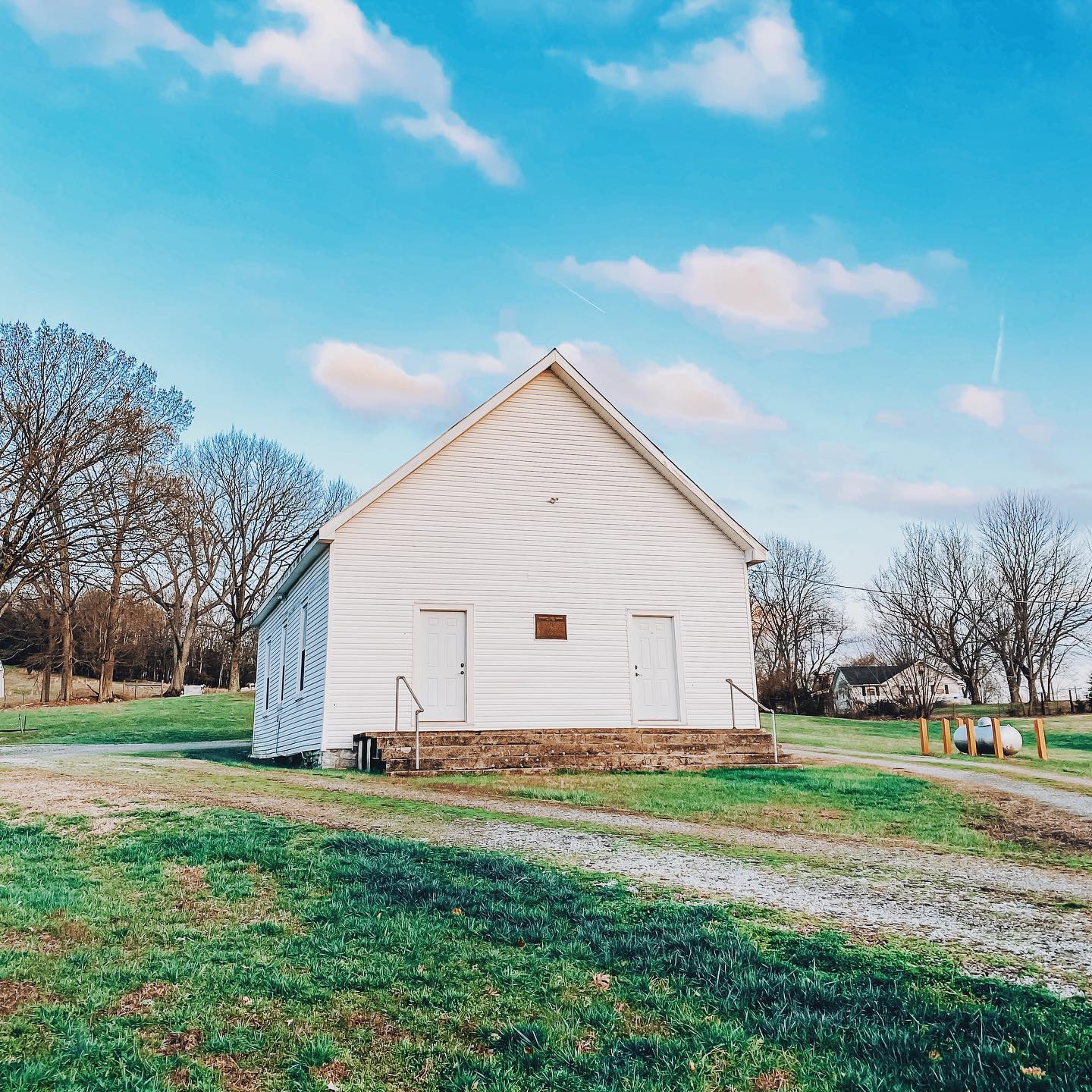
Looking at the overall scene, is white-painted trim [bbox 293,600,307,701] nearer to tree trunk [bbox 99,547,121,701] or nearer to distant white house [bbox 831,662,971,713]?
tree trunk [bbox 99,547,121,701]

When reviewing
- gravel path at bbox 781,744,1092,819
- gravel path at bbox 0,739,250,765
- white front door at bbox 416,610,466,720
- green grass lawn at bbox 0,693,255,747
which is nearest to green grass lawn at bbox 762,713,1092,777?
gravel path at bbox 781,744,1092,819

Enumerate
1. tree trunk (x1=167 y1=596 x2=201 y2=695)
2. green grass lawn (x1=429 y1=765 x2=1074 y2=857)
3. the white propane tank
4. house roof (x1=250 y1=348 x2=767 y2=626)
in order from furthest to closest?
tree trunk (x1=167 y1=596 x2=201 y2=695) < the white propane tank < house roof (x1=250 y1=348 x2=767 y2=626) < green grass lawn (x1=429 y1=765 x2=1074 y2=857)

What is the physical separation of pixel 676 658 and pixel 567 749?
10.8 ft

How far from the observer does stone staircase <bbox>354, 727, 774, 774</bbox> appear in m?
14.3

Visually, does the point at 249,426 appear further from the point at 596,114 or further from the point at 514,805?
the point at 514,805

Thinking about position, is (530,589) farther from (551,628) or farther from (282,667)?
(282,667)

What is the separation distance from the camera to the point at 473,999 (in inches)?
164

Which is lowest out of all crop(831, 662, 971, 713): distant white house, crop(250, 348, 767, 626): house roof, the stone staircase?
the stone staircase

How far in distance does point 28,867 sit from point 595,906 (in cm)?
440

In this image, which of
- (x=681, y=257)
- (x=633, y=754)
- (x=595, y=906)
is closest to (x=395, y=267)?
(x=681, y=257)

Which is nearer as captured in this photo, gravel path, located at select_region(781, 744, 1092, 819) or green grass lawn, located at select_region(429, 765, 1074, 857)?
green grass lawn, located at select_region(429, 765, 1074, 857)

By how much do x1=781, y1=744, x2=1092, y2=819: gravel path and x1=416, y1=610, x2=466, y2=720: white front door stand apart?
6.92 m

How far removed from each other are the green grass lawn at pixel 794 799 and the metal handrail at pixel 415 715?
721 mm

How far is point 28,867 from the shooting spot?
259 inches
